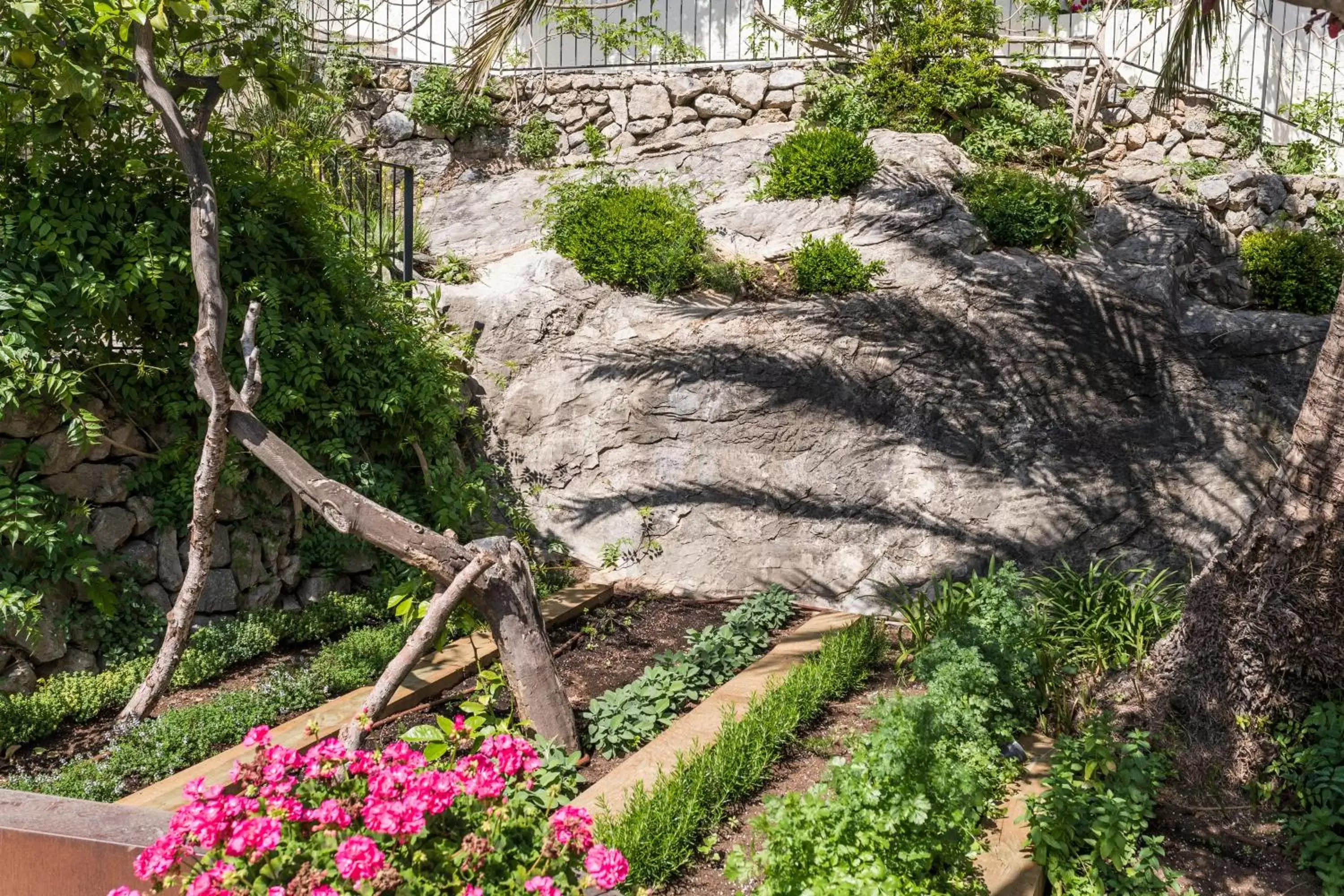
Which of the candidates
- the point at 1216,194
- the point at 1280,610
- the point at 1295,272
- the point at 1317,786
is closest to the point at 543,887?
the point at 1317,786

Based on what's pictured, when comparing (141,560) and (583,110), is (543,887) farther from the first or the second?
(583,110)

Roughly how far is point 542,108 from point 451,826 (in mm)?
10097

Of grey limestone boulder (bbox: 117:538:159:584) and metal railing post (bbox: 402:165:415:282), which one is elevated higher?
metal railing post (bbox: 402:165:415:282)

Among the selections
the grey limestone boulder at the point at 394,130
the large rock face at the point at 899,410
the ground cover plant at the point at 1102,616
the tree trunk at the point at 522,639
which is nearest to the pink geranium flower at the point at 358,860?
the tree trunk at the point at 522,639

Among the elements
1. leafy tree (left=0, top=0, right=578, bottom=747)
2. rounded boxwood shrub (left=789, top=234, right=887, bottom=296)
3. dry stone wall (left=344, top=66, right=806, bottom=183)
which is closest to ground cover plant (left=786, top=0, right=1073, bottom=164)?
dry stone wall (left=344, top=66, right=806, bottom=183)

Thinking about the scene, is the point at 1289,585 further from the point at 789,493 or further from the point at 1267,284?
the point at 1267,284

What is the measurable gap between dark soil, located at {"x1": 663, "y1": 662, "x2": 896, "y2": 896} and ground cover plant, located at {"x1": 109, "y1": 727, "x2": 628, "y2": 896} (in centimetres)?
70

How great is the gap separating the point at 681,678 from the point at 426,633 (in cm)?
136

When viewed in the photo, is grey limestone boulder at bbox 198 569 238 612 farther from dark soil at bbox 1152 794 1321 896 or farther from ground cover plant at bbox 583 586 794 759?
dark soil at bbox 1152 794 1321 896

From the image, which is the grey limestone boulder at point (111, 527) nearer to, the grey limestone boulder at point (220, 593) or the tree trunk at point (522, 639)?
the grey limestone boulder at point (220, 593)

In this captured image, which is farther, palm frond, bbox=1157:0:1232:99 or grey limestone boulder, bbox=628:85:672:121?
grey limestone boulder, bbox=628:85:672:121

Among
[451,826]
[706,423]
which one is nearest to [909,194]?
[706,423]

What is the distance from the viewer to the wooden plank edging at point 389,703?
11.0 feet

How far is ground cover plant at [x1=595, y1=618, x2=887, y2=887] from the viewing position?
111 inches
